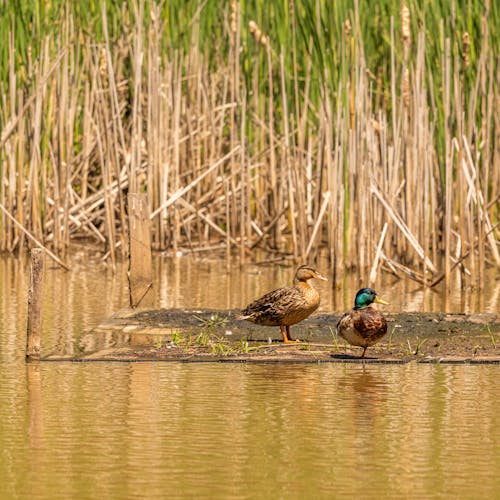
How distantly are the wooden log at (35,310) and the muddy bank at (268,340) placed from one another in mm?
131

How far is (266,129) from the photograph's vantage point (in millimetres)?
15477

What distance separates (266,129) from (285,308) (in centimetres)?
610

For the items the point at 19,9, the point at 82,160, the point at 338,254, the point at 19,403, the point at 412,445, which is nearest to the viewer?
the point at 412,445

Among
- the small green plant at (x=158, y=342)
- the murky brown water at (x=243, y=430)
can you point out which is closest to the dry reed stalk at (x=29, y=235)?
the murky brown water at (x=243, y=430)

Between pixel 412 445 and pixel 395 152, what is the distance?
7.41 metres

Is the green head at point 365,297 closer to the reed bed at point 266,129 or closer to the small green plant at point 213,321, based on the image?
the small green plant at point 213,321

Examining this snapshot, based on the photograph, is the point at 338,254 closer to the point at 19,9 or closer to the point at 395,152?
the point at 395,152

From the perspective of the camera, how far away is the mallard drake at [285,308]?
9609 mm

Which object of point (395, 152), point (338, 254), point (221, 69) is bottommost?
point (338, 254)

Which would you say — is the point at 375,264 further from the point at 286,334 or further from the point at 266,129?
the point at 286,334

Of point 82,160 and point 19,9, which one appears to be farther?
point 82,160

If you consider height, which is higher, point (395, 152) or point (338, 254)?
point (395, 152)

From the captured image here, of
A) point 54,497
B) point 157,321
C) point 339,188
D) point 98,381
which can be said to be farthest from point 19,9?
point 54,497

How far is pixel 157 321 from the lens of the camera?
10.5m
